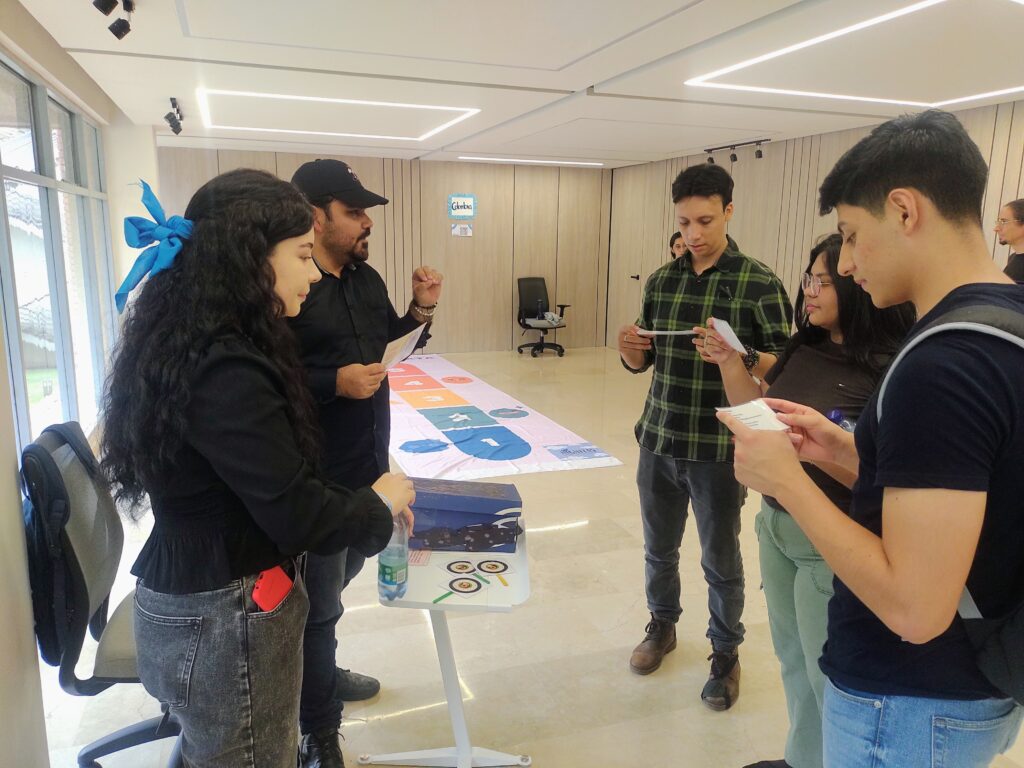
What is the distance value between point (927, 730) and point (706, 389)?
1482 millimetres

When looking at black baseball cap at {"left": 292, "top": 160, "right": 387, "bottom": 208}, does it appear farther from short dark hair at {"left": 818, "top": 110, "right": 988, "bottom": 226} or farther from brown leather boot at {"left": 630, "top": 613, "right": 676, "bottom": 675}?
brown leather boot at {"left": 630, "top": 613, "right": 676, "bottom": 675}

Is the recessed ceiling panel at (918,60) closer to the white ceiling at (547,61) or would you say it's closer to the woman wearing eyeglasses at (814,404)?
the white ceiling at (547,61)

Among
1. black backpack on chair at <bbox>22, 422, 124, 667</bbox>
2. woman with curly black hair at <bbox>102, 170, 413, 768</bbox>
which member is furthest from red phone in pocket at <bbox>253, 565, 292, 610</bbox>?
black backpack on chair at <bbox>22, 422, 124, 667</bbox>

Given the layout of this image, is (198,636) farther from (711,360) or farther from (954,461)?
(711,360)

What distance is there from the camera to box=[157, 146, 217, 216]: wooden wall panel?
827 centimetres

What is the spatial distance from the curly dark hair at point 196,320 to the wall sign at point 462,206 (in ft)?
27.5

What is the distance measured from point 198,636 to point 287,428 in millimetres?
432

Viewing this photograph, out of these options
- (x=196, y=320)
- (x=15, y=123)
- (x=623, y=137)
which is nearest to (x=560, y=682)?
(x=196, y=320)

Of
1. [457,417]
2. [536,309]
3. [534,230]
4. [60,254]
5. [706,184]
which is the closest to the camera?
[706,184]

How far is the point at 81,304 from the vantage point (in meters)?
5.21

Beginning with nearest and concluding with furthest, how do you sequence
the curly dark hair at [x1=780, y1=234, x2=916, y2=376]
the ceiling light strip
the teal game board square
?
the curly dark hair at [x1=780, y1=234, x2=916, y2=376], the teal game board square, the ceiling light strip

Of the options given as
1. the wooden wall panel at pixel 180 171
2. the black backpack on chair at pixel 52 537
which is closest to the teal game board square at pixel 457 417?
the black backpack on chair at pixel 52 537

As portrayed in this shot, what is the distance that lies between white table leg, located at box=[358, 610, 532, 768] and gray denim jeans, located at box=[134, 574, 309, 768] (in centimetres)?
71

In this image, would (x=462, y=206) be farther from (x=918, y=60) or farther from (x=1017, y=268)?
(x=1017, y=268)
